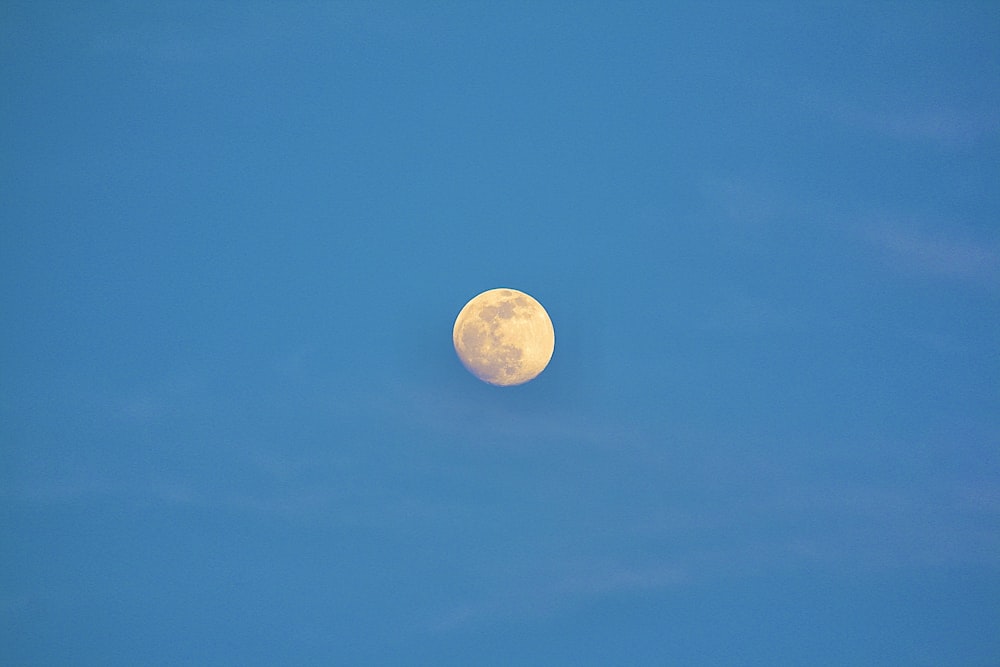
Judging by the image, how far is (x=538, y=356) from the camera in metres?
7.99

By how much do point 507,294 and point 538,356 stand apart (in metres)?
0.79

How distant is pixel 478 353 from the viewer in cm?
778

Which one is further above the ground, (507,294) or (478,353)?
(507,294)

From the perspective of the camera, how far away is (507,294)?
8.23 metres

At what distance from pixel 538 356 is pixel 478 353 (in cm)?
67

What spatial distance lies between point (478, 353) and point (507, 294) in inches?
33.2

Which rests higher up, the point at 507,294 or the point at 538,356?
the point at 507,294
